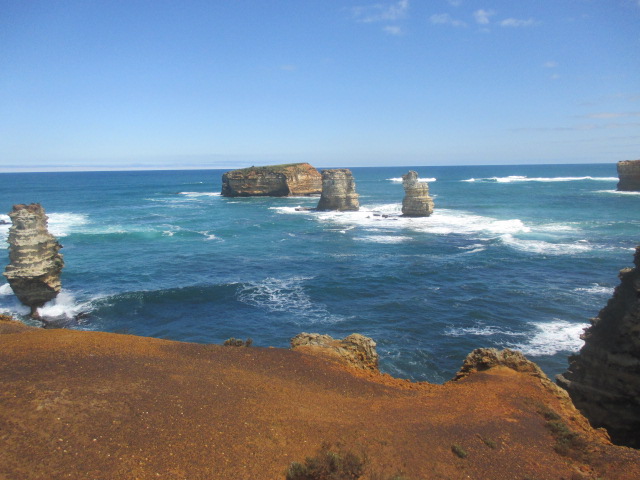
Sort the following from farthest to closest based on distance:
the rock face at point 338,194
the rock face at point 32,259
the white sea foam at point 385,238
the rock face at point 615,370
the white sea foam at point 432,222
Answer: the rock face at point 338,194 < the white sea foam at point 432,222 < the white sea foam at point 385,238 < the rock face at point 32,259 < the rock face at point 615,370

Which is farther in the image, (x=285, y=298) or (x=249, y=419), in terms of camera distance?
(x=285, y=298)

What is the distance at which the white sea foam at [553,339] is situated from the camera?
24234 millimetres

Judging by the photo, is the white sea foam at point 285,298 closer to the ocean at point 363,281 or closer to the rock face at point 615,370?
the ocean at point 363,281

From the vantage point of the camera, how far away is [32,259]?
2980 centimetres

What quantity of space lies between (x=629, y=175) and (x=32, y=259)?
415 feet

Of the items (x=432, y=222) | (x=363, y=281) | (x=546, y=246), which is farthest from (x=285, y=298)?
(x=432, y=222)

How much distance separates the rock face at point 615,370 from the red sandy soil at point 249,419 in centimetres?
287

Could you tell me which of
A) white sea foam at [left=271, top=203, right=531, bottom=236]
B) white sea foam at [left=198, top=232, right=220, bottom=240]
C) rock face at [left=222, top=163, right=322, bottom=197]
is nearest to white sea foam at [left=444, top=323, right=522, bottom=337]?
white sea foam at [left=271, top=203, right=531, bottom=236]

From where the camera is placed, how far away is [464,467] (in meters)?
10.5

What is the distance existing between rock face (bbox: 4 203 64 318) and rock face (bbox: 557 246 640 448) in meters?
33.4

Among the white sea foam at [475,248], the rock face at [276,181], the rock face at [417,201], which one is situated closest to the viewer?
the white sea foam at [475,248]

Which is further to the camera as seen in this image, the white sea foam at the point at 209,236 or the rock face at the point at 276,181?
the rock face at the point at 276,181

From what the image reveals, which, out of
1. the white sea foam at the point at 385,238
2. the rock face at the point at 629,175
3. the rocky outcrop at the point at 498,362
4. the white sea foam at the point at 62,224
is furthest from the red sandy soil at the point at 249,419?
the rock face at the point at 629,175

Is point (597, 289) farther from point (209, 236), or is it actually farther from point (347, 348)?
point (209, 236)
